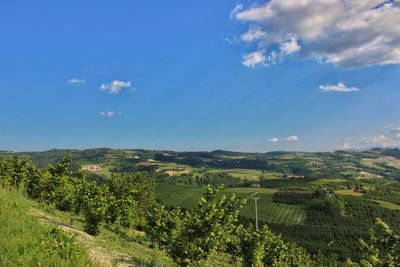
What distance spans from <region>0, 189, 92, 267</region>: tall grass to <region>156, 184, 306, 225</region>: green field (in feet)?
436

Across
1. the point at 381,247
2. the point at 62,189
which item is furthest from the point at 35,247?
the point at 62,189

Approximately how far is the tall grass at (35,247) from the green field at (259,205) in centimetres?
13290

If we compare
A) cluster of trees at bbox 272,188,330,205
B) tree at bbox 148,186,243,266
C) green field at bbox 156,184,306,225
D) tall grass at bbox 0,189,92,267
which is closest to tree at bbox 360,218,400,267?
tall grass at bbox 0,189,92,267

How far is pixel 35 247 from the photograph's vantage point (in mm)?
7574

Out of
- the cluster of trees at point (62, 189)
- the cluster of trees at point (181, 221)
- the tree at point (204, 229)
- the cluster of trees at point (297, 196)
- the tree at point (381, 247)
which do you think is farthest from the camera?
the cluster of trees at point (297, 196)

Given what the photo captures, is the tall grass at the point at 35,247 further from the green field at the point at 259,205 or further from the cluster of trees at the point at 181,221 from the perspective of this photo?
the green field at the point at 259,205

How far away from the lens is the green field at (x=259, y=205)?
149250mm

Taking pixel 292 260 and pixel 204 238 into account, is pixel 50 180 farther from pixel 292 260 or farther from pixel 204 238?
pixel 292 260

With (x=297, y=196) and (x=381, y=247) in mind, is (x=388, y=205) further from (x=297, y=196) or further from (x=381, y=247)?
(x=381, y=247)

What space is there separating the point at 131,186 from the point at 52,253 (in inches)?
3152

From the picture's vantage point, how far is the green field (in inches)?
5876

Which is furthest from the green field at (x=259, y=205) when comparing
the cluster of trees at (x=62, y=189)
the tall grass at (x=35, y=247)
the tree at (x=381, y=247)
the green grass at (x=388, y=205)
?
the tree at (x=381, y=247)

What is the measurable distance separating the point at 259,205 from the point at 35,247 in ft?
536

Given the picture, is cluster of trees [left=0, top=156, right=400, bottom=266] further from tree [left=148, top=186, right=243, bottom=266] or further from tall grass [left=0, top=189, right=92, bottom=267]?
tall grass [left=0, top=189, right=92, bottom=267]
